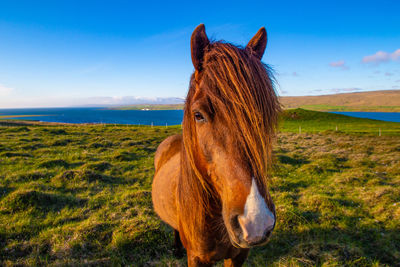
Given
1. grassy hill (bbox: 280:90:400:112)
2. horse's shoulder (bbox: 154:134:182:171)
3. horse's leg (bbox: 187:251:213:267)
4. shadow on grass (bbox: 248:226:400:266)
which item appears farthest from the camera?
grassy hill (bbox: 280:90:400:112)

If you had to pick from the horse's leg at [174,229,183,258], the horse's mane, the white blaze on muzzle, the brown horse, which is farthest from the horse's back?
the white blaze on muzzle

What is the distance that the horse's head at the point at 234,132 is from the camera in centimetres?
118

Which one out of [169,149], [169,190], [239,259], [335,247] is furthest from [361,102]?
[169,190]

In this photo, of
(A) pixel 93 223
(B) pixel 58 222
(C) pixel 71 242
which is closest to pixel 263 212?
(C) pixel 71 242

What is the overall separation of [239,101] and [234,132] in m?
0.22

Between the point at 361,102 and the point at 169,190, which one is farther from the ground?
the point at 361,102

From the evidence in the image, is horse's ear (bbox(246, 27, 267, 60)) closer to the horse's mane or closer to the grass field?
the horse's mane

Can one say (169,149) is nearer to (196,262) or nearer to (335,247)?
Answer: (196,262)

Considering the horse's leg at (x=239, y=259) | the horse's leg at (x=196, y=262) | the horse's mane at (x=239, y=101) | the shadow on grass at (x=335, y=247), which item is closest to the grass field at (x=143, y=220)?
the shadow on grass at (x=335, y=247)

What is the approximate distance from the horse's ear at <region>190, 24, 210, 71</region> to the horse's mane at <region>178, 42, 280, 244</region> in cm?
5

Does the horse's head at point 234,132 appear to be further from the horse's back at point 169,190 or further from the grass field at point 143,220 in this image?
the horse's back at point 169,190

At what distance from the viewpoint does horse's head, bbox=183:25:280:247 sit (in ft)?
3.88

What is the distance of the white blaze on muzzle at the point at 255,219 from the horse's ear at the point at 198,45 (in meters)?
1.04

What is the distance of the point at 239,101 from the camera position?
1331 millimetres
